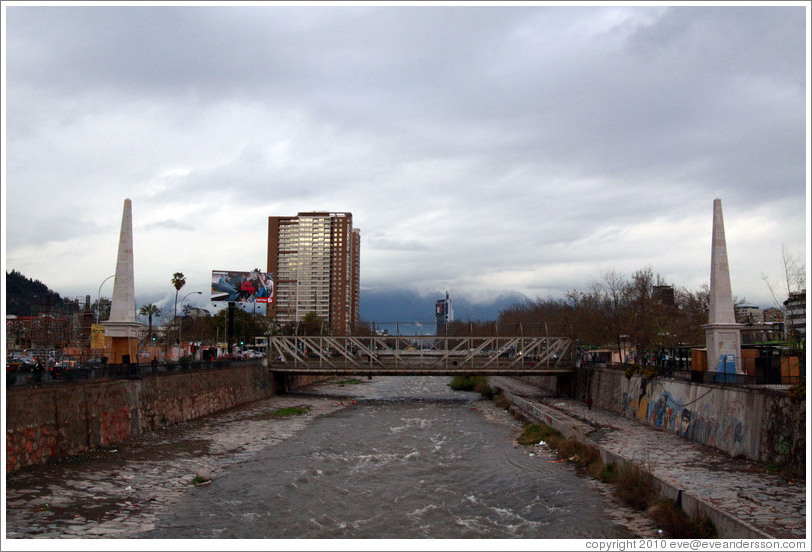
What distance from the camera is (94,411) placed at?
107 ft

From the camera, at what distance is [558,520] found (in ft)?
71.3

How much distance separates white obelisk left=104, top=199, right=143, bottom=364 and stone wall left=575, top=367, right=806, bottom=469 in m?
34.9

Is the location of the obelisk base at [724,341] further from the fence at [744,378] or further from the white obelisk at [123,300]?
the white obelisk at [123,300]

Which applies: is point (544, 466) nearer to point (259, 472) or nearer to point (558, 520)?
point (558, 520)

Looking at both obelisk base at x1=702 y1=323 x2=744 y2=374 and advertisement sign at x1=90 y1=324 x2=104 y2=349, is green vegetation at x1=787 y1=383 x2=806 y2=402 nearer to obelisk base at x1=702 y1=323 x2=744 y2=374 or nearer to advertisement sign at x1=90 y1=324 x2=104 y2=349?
obelisk base at x1=702 y1=323 x2=744 y2=374

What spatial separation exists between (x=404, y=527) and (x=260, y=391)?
53138mm

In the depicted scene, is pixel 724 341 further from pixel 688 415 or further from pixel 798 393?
pixel 798 393

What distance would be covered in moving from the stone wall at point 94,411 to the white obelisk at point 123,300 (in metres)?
3.17

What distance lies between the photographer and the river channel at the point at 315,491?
20.5m

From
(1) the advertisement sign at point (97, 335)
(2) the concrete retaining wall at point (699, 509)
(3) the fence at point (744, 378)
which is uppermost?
(1) the advertisement sign at point (97, 335)

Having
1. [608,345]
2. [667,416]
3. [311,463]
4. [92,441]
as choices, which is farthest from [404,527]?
[608,345]

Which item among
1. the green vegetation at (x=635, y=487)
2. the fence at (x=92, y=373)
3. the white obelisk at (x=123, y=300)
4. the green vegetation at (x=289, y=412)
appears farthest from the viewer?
the green vegetation at (x=289, y=412)

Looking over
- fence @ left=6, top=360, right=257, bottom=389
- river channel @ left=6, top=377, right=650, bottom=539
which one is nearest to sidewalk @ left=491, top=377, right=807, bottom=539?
river channel @ left=6, top=377, right=650, bottom=539

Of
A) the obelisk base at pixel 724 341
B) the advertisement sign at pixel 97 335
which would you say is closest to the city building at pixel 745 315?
the obelisk base at pixel 724 341
